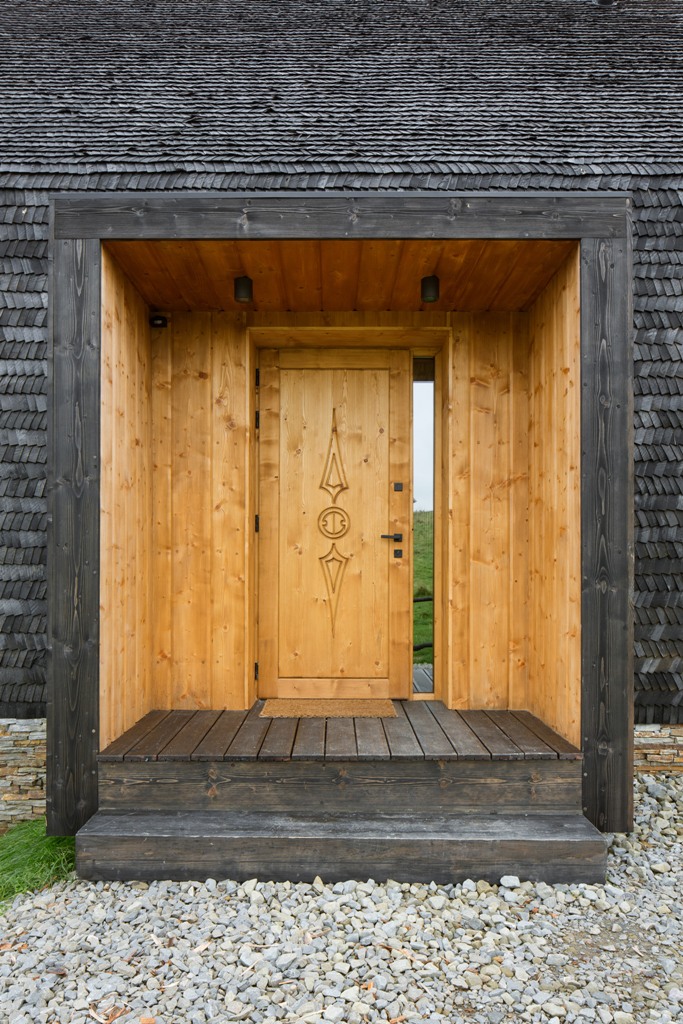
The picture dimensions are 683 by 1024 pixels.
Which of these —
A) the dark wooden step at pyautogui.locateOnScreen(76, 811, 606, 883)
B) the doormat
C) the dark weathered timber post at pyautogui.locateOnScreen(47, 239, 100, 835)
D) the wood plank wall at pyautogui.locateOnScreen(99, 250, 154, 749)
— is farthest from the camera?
the doormat

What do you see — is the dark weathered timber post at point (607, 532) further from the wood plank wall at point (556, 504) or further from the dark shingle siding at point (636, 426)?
the dark shingle siding at point (636, 426)

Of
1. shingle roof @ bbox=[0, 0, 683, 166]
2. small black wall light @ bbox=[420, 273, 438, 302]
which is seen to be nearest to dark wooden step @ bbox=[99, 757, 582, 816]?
small black wall light @ bbox=[420, 273, 438, 302]

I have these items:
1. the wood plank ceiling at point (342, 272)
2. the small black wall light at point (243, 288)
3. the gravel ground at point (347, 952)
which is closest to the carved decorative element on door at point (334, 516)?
the wood plank ceiling at point (342, 272)

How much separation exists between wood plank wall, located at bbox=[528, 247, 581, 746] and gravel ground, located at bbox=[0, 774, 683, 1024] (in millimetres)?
664

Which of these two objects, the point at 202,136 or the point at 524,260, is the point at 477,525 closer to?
the point at 524,260

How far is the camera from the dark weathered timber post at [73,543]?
239 centimetres

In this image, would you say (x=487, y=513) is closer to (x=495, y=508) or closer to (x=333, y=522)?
(x=495, y=508)

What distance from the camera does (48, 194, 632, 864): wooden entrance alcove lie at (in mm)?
2424

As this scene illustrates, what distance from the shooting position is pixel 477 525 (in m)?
3.17

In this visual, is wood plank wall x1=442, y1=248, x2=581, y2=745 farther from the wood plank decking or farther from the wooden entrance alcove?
the wood plank decking

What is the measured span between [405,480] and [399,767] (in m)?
1.58

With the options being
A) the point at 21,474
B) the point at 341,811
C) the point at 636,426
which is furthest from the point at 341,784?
the point at 636,426

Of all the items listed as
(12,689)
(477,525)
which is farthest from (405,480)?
(12,689)

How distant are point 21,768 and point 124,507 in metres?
1.53
